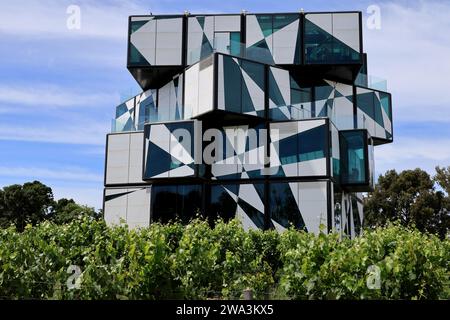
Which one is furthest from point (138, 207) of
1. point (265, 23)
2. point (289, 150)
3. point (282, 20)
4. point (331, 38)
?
point (331, 38)

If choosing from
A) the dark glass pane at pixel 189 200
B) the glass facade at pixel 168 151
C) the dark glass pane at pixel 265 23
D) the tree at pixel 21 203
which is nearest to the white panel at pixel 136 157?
the glass facade at pixel 168 151

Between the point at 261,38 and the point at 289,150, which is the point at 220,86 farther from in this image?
the point at 261,38

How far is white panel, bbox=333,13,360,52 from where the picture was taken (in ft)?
103

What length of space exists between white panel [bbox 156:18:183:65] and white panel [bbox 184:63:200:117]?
266cm

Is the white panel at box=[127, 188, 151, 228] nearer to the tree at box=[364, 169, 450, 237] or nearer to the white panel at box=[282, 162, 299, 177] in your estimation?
the white panel at box=[282, 162, 299, 177]

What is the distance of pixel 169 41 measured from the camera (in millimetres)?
32062

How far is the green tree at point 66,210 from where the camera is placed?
164 feet

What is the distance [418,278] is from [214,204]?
1937cm

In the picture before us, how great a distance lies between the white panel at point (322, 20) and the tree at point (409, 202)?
23176mm


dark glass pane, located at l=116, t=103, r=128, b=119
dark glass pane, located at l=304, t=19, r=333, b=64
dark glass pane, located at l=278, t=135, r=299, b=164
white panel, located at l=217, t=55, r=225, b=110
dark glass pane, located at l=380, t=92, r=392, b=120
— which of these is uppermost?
dark glass pane, located at l=304, t=19, r=333, b=64

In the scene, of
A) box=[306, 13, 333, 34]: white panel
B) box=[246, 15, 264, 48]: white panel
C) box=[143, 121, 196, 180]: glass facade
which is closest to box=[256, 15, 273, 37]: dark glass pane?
box=[246, 15, 264, 48]: white panel

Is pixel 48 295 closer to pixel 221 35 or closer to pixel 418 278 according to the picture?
pixel 418 278

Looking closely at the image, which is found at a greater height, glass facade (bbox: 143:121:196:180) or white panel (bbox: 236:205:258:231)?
glass facade (bbox: 143:121:196:180)

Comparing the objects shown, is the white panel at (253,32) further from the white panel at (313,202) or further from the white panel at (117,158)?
the white panel at (313,202)
